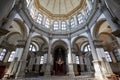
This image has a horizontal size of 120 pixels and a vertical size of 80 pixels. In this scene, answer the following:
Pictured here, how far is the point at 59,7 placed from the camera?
22719 millimetres

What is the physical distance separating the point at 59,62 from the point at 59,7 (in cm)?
1439

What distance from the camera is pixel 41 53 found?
18859 mm

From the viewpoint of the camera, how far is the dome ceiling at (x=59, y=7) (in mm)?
20828

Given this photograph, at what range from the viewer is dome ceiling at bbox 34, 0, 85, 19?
820 inches

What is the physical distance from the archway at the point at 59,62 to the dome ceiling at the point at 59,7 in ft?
28.8

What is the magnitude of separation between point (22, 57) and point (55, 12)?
1531cm

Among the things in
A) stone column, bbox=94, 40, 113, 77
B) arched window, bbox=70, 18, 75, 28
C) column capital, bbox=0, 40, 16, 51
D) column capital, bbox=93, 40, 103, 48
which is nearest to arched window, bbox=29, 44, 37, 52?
column capital, bbox=0, 40, 16, 51

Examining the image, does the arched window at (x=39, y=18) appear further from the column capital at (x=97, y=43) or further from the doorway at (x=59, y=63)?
the column capital at (x=97, y=43)

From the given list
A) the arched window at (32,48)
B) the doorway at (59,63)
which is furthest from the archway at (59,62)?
the arched window at (32,48)

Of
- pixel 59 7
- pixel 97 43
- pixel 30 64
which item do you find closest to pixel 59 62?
pixel 30 64

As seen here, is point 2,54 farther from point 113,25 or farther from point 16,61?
point 113,25

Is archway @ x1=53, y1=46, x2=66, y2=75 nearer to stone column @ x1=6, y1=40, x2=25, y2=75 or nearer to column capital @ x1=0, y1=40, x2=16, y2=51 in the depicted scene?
stone column @ x1=6, y1=40, x2=25, y2=75

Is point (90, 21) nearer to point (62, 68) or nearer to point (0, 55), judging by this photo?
point (62, 68)

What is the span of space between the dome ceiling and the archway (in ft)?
28.8
